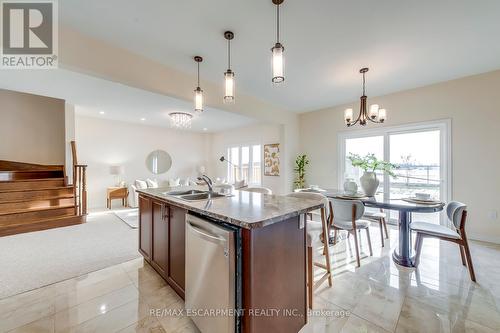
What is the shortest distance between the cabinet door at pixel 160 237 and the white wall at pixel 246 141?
3505 millimetres

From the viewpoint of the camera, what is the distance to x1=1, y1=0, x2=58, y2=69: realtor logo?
182 centimetres

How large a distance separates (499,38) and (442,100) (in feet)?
4.34

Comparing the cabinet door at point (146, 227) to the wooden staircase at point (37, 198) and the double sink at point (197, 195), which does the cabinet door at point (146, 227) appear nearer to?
the double sink at point (197, 195)

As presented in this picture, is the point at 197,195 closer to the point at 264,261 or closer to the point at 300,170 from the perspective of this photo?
the point at 264,261

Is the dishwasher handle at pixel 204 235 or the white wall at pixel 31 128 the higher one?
the white wall at pixel 31 128

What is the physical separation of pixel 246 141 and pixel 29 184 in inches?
219

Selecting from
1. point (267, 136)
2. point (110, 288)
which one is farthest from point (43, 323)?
point (267, 136)

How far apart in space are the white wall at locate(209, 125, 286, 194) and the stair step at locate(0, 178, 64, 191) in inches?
192

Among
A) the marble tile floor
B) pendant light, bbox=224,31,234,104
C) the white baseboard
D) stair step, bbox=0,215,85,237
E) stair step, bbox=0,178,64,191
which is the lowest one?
the marble tile floor

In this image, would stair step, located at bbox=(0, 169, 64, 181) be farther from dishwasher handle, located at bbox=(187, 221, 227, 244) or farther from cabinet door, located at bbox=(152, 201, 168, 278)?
dishwasher handle, located at bbox=(187, 221, 227, 244)

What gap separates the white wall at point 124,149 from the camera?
18.7 feet

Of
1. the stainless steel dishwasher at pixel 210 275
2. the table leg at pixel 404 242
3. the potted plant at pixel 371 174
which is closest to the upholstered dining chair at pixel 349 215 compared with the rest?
the table leg at pixel 404 242

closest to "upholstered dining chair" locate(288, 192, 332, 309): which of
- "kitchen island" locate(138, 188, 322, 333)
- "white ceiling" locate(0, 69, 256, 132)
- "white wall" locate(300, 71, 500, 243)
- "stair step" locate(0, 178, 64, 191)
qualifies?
"kitchen island" locate(138, 188, 322, 333)

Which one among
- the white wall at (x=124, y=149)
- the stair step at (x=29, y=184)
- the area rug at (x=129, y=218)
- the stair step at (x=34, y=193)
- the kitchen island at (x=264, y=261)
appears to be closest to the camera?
the kitchen island at (x=264, y=261)
